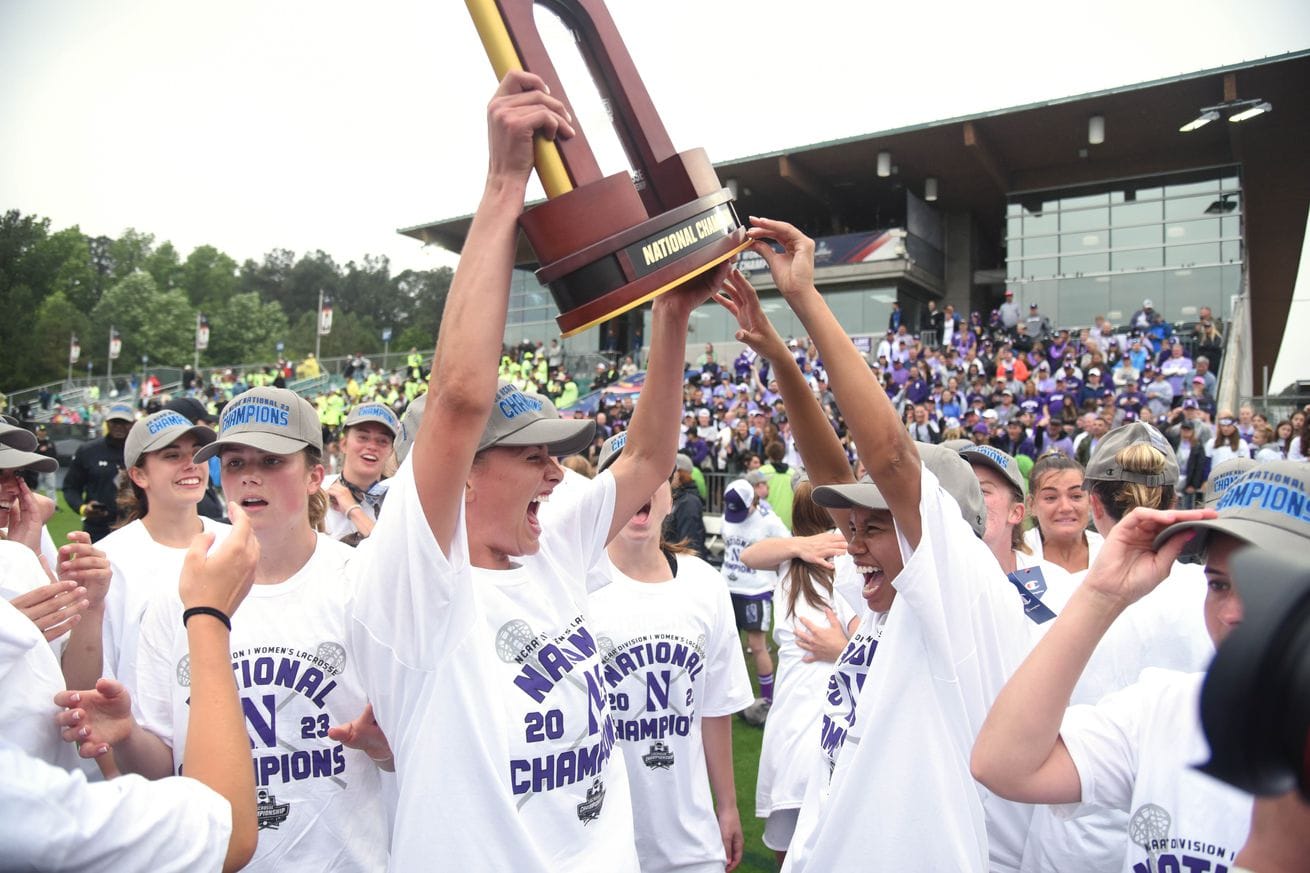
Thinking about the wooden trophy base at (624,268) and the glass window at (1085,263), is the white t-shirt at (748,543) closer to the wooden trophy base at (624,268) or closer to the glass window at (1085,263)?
the wooden trophy base at (624,268)

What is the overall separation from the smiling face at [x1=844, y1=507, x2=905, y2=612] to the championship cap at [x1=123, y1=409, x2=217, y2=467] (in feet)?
10.1

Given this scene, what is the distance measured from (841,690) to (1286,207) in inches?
1079

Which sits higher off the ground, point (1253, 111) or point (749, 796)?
point (1253, 111)

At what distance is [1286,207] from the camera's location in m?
23.6

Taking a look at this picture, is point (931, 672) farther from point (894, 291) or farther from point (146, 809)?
point (894, 291)

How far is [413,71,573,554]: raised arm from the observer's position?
1725 millimetres

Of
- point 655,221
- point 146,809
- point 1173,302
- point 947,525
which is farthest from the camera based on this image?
point 1173,302

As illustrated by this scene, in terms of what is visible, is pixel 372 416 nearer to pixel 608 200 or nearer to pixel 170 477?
pixel 170 477

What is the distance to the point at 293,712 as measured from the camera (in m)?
2.54

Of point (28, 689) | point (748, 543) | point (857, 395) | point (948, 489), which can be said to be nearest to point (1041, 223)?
point (748, 543)

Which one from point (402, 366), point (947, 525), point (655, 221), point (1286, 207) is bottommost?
→ point (947, 525)

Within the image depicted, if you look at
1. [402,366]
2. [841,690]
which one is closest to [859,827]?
[841,690]

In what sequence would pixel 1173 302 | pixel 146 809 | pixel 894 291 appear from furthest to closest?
pixel 894 291 < pixel 1173 302 < pixel 146 809

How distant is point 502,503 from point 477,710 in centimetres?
56
